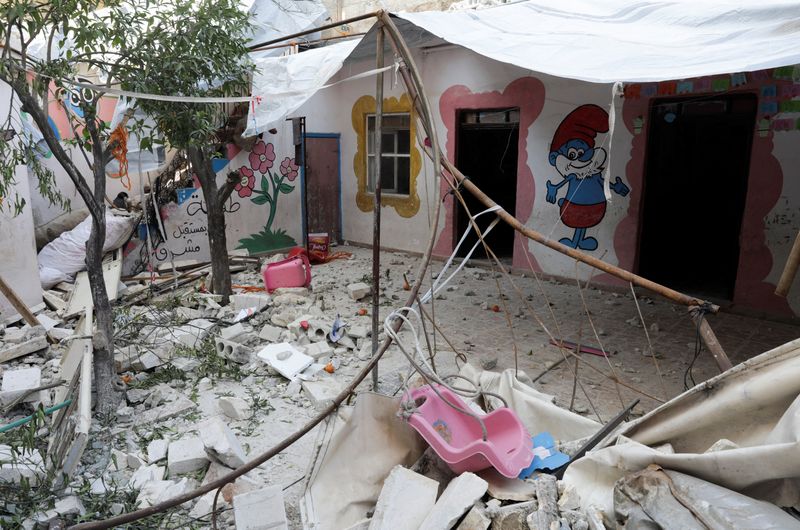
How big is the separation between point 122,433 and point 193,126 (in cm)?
228

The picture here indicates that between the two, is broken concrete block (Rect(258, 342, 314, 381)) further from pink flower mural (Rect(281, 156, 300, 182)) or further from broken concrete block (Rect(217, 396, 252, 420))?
pink flower mural (Rect(281, 156, 300, 182))

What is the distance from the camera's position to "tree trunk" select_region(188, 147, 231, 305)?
641 centimetres

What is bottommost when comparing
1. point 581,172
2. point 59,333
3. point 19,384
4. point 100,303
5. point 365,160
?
point 59,333

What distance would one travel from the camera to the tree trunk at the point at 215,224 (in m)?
6.41

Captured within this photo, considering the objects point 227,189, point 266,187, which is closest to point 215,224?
point 227,189

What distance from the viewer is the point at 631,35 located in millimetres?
4348

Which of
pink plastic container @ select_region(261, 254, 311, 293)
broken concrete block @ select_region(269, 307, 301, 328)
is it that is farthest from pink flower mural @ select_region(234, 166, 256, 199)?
broken concrete block @ select_region(269, 307, 301, 328)

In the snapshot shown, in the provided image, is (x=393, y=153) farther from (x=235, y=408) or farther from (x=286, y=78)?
(x=235, y=408)

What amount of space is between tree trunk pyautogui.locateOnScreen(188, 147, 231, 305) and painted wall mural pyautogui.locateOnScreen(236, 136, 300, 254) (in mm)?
2747

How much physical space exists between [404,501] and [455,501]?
0.23m

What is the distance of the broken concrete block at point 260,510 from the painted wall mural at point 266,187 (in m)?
7.43

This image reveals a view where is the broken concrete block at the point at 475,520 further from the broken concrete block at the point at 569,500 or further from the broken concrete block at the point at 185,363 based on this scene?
the broken concrete block at the point at 185,363

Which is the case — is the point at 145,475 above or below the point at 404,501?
below

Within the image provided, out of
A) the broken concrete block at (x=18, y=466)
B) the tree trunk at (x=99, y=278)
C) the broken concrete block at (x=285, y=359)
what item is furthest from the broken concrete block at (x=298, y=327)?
the broken concrete block at (x=18, y=466)
